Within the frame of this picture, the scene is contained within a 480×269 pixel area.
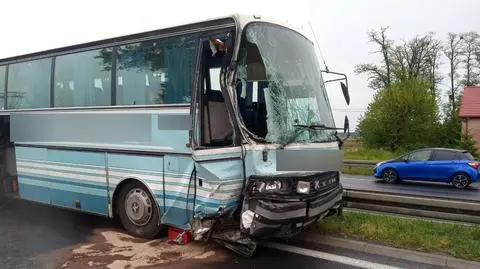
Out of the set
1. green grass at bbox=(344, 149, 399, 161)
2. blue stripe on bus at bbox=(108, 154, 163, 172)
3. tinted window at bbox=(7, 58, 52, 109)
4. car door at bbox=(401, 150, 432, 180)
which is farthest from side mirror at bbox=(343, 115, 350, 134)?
green grass at bbox=(344, 149, 399, 161)

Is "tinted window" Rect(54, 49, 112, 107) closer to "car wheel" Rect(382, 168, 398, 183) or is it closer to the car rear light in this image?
the car rear light

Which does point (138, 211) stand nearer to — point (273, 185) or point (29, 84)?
point (273, 185)

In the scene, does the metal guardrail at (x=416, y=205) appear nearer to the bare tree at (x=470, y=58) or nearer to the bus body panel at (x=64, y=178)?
the bus body panel at (x=64, y=178)

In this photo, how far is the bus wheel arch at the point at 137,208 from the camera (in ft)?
21.8

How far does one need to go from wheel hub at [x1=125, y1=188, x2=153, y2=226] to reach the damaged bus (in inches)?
0.7

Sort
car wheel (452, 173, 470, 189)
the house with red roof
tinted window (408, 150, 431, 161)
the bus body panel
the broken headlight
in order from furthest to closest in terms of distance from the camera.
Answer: the house with red roof, tinted window (408, 150, 431, 161), car wheel (452, 173, 470, 189), the bus body panel, the broken headlight

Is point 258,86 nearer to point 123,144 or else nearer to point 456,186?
point 123,144

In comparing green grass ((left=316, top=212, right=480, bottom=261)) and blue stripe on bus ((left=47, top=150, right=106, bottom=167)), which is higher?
blue stripe on bus ((left=47, top=150, right=106, bottom=167))

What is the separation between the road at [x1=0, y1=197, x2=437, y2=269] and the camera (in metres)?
5.63

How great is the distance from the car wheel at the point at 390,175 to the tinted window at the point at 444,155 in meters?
1.86

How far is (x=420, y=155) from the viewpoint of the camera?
63.0 ft

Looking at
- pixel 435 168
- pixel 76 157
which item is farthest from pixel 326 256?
pixel 435 168

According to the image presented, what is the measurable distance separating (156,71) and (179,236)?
2.28 meters

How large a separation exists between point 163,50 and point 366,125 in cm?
3512
